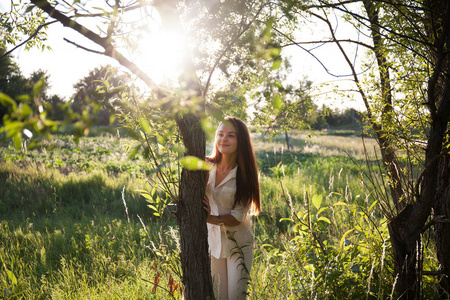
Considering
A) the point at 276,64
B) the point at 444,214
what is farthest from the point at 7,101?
the point at 444,214

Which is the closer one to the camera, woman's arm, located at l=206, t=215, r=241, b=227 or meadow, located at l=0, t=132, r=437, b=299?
meadow, located at l=0, t=132, r=437, b=299

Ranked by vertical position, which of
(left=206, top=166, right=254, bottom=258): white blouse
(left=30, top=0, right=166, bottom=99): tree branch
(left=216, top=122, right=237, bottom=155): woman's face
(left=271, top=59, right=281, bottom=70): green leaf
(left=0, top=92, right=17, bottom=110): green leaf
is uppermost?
(left=30, top=0, right=166, bottom=99): tree branch

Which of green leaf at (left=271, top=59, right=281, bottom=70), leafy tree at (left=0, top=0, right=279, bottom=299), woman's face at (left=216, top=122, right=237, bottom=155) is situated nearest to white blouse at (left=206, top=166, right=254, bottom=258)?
woman's face at (left=216, top=122, right=237, bottom=155)

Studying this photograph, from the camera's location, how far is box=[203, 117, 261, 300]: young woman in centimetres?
292

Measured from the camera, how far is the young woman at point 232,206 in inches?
115

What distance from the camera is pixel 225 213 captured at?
3082mm

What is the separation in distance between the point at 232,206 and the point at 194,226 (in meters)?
1.13

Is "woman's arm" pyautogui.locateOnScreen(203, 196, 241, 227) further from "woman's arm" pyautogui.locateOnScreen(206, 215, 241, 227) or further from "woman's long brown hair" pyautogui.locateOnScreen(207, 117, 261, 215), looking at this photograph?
"woman's long brown hair" pyautogui.locateOnScreen(207, 117, 261, 215)

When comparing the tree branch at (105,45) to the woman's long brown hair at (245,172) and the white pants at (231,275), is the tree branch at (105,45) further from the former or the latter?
the white pants at (231,275)

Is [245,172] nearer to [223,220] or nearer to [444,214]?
[223,220]

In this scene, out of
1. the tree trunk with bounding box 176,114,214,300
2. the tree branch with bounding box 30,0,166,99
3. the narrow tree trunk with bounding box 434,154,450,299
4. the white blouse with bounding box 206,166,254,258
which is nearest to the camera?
the tree branch with bounding box 30,0,166,99

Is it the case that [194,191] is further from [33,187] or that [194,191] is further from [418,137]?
[33,187]

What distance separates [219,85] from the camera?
2.61 meters

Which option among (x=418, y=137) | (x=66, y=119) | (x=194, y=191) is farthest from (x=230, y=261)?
(x=66, y=119)
